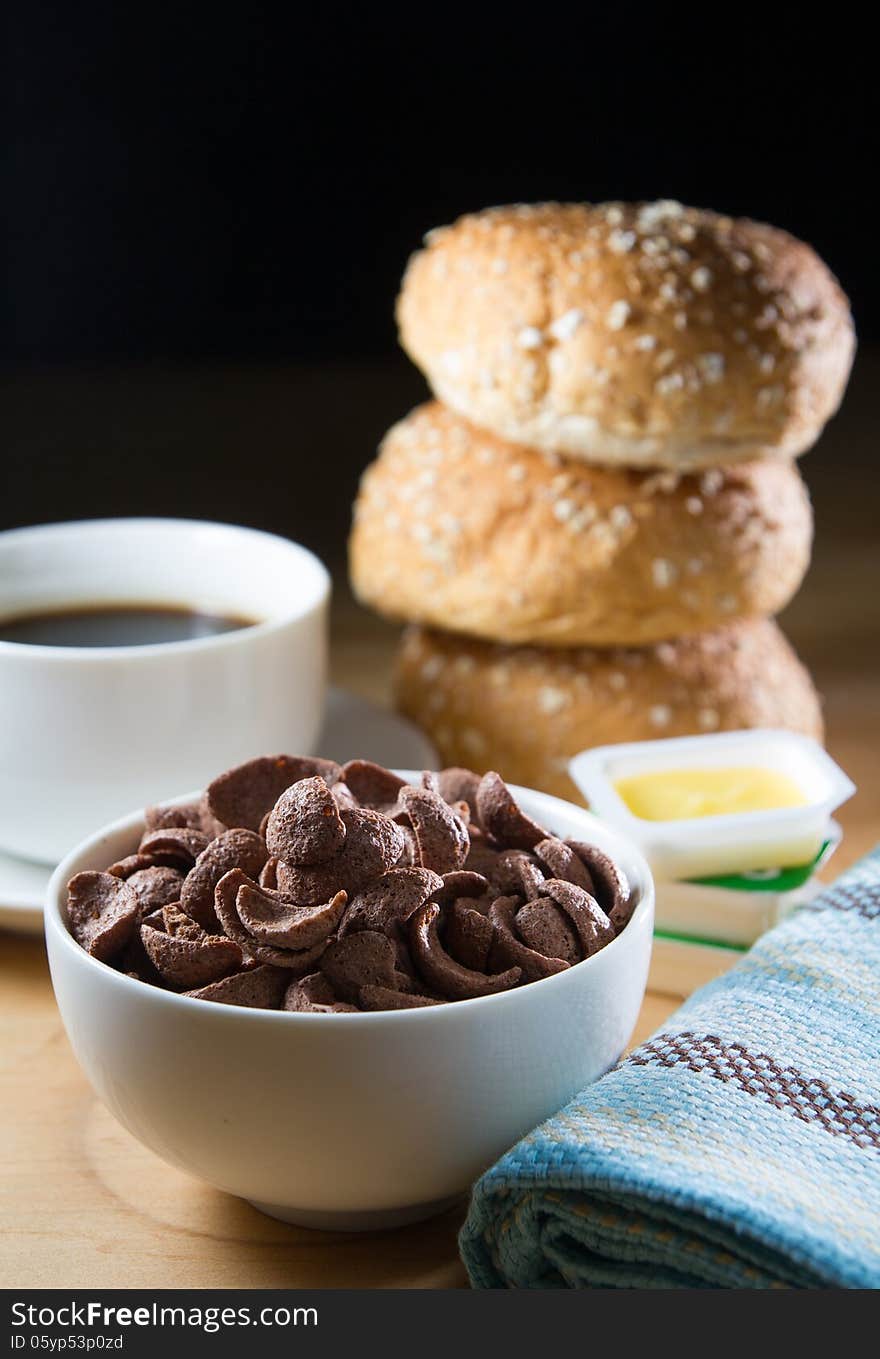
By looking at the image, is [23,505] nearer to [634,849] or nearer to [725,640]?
[725,640]

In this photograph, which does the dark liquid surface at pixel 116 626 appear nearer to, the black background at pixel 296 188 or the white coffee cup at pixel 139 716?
the white coffee cup at pixel 139 716

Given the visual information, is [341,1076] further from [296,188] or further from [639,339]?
[296,188]

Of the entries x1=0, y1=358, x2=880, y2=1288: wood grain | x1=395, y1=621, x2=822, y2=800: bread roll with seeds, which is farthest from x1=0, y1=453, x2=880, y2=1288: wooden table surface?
x1=395, y1=621, x2=822, y2=800: bread roll with seeds

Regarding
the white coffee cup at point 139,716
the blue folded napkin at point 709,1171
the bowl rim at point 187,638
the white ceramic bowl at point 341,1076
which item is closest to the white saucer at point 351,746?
the white coffee cup at point 139,716

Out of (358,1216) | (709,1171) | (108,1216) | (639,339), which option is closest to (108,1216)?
(108,1216)

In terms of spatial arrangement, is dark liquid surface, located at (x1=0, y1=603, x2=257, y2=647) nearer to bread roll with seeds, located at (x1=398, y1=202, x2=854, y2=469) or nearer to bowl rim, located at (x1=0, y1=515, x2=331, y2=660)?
bowl rim, located at (x1=0, y1=515, x2=331, y2=660)

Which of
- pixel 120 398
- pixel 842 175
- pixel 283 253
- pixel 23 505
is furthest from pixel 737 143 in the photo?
pixel 23 505
